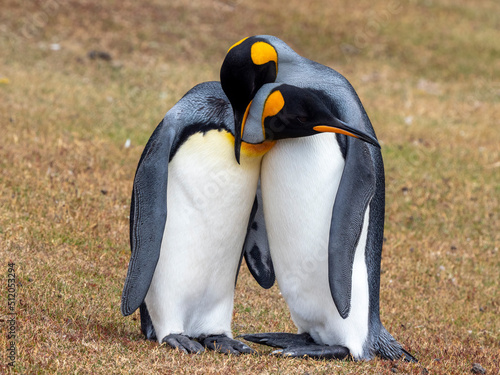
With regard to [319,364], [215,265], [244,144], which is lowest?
[319,364]

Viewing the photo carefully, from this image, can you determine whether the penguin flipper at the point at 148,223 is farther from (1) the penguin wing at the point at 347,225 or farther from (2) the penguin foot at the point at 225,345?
(1) the penguin wing at the point at 347,225

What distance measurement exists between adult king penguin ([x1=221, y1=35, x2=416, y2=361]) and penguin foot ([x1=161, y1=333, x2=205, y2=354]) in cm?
44

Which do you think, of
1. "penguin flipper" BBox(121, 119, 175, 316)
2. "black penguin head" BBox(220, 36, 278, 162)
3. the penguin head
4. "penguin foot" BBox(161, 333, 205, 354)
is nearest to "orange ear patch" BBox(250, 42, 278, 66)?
"black penguin head" BBox(220, 36, 278, 162)

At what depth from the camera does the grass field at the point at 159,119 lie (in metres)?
3.92

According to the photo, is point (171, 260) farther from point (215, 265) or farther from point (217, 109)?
point (217, 109)

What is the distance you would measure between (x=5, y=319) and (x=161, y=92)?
7.77 meters

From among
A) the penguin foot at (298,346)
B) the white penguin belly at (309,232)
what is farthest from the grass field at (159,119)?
the white penguin belly at (309,232)

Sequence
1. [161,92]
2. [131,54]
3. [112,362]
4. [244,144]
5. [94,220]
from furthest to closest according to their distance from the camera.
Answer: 1. [131,54]
2. [161,92]
3. [94,220]
4. [244,144]
5. [112,362]

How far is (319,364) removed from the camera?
3.50m

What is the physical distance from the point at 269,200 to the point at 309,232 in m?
0.26

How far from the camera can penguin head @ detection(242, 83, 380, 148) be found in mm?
3320

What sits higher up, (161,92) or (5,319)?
(161,92)

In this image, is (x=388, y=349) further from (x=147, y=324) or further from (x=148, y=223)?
(x=148, y=223)

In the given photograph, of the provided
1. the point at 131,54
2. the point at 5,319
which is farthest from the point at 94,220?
the point at 131,54
